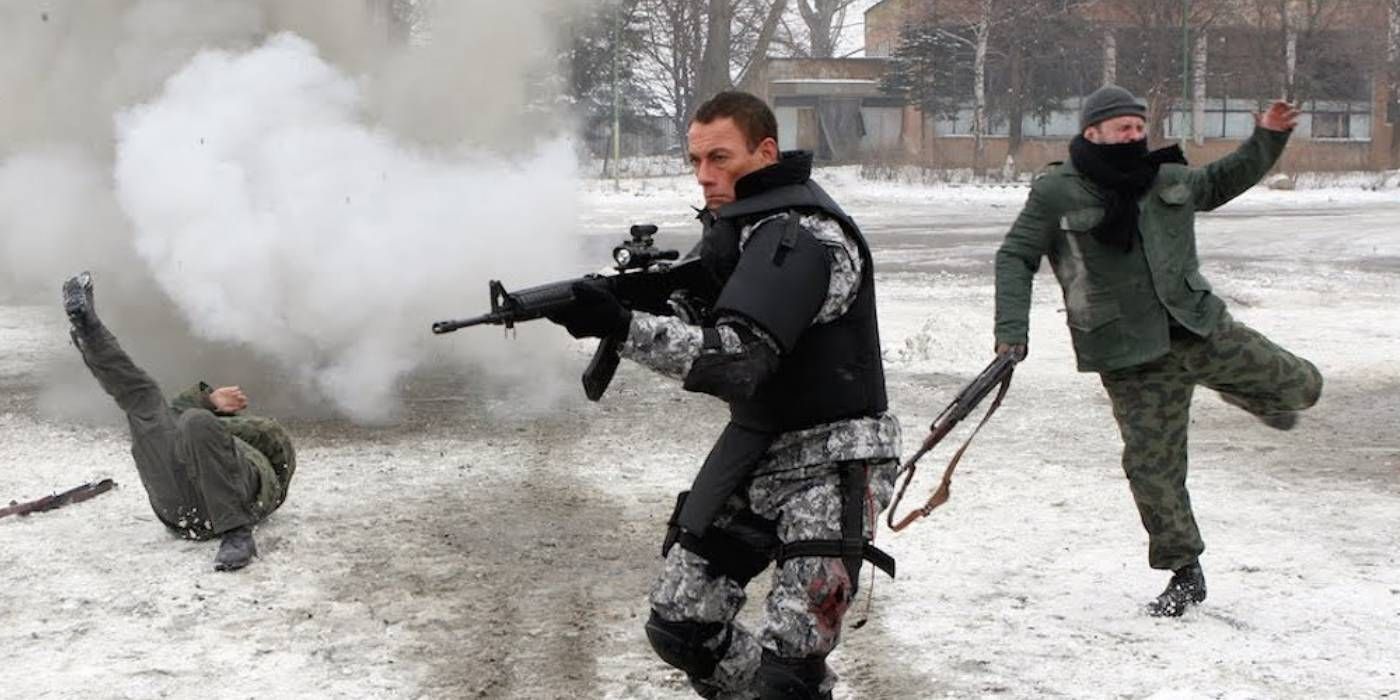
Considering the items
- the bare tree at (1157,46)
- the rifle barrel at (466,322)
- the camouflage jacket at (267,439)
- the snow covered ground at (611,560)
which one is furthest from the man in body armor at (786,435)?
the bare tree at (1157,46)

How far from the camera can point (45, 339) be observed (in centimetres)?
1210

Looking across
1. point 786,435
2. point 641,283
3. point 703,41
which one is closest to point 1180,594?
point 786,435

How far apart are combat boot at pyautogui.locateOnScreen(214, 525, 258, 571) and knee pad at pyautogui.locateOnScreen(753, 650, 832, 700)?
9.49ft

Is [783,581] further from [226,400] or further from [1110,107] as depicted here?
[226,400]

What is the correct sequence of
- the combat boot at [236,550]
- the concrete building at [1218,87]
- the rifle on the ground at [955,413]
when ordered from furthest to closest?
the concrete building at [1218,87], the combat boot at [236,550], the rifle on the ground at [955,413]

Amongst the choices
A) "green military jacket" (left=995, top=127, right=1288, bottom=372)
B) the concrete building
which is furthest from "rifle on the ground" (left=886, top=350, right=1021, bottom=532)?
the concrete building

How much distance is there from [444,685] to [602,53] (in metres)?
30.5

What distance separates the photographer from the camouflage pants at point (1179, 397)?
5078 mm

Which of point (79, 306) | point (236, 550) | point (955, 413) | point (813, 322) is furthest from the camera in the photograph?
point (79, 306)

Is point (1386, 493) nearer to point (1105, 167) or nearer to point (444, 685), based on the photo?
point (1105, 167)

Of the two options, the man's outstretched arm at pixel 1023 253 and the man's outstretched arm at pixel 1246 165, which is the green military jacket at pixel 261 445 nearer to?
the man's outstretched arm at pixel 1023 253

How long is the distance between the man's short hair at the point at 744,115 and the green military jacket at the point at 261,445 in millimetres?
3277

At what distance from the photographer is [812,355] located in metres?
3.44

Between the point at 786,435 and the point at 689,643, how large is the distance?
0.57m
